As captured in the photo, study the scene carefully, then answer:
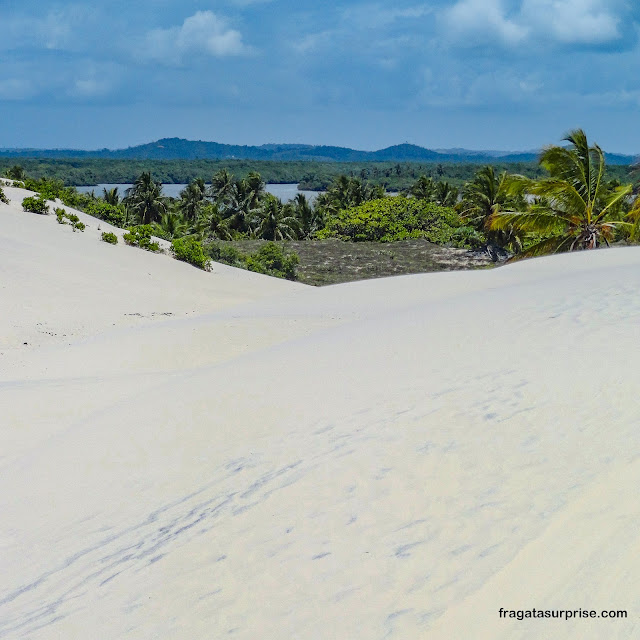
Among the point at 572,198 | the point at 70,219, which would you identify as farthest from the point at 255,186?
the point at 572,198

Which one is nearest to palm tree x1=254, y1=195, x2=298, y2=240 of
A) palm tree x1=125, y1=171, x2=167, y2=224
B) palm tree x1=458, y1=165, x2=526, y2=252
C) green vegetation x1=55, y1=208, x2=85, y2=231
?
palm tree x1=125, y1=171, x2=167, y2=224

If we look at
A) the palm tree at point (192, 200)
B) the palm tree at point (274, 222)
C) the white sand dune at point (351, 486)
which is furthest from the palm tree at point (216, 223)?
the white sand dune at point (351, 486)

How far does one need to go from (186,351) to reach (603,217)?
476 inches

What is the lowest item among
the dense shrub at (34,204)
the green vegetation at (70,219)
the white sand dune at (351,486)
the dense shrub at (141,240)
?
the white sand dune at (351,486)

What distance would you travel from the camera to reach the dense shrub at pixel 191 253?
26.8 metres

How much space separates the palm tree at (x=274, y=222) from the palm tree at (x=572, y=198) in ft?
105

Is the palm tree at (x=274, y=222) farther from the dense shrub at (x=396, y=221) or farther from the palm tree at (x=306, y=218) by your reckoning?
the dense shrub at (x=396, y=221)

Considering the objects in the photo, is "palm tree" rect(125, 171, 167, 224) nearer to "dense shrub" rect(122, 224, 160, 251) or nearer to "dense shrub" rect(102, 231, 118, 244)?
"dense shrub" rect(122, 224, 160, 251)

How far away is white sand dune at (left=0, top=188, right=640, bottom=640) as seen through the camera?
10.6 ft

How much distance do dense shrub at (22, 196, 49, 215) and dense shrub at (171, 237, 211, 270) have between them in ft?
17.2

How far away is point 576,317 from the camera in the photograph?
7.44 metres

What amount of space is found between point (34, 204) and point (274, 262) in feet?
35.3

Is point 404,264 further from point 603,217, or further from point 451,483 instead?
point 451,483

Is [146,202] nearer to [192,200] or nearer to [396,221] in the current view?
[192,200]
